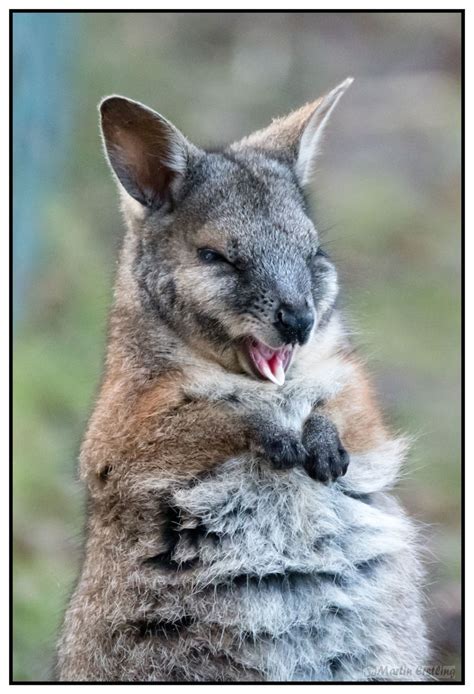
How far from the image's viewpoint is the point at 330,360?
6.14 m

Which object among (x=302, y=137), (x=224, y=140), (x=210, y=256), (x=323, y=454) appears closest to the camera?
(x=323, y=454)

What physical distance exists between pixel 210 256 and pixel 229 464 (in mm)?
973

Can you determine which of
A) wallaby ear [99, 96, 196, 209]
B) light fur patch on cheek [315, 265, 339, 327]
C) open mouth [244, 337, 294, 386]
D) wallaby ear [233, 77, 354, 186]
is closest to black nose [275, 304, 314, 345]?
open mouth [244, 337, 294, 386]

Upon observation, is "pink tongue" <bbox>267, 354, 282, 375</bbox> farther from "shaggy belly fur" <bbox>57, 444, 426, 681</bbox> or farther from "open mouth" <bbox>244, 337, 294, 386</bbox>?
"shaggy belly fur" <bbox>57, 444, 426, 681</bbox>

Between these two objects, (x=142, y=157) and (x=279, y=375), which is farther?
(x=142, y=157)

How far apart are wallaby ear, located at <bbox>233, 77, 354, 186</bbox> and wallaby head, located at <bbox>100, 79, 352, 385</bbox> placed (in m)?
0.01

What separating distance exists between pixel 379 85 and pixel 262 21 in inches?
72.1

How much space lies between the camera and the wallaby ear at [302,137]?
6.41 m

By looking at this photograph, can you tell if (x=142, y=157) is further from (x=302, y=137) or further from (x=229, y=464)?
(x=229, y=464)

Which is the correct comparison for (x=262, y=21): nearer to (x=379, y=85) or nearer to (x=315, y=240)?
(x=379, y=85)

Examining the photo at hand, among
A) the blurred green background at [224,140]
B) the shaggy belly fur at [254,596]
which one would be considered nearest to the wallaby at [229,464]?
the shaggy belly fur at [254,596]

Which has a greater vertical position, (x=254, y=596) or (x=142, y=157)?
(x=142, y=157)

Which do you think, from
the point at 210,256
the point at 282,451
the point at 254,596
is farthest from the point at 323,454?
the point at 210,256

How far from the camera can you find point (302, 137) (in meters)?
6.45
